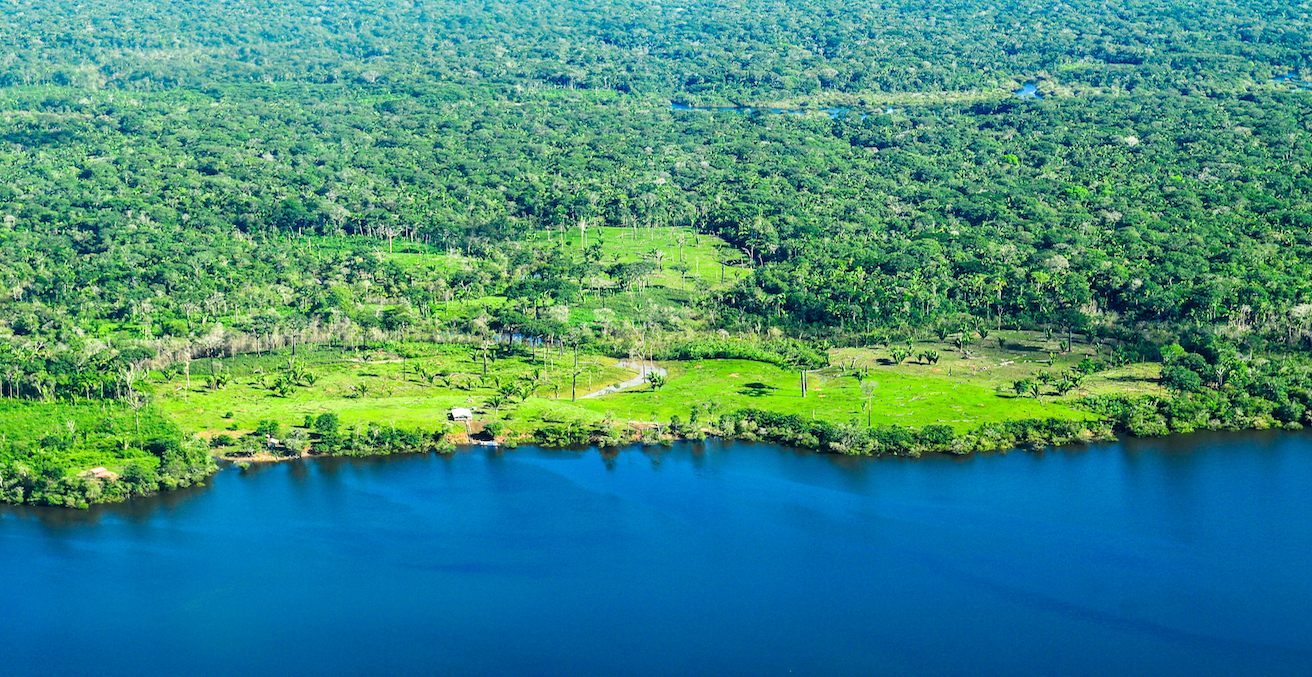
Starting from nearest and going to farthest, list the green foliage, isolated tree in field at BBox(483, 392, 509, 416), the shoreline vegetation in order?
1. the shoreline vegetation
2. isolated tree in field at BBox(483, 392, 509, 416)
3. the green foliage

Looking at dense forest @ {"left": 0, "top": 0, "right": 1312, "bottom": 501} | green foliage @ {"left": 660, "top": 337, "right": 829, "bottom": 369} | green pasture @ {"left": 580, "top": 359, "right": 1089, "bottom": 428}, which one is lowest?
green pasture @ {"left": 580, "top": 359, "right": 1089, "bottom": 428}

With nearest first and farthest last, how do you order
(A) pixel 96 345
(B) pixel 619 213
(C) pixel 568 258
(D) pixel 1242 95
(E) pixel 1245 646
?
(E) pixel 1245 646 < (A) pixel 96 345 < (C) pixel 568 258 < (B) pixel 619 213 < (D) pixel 1242 95

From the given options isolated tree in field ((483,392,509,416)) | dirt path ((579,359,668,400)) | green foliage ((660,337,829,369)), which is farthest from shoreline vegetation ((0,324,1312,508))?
isolated tree in field ((483,392,509,416))

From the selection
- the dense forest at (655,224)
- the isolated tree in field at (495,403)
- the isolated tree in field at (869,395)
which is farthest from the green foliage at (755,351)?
the isolated tree in field at (495,403)

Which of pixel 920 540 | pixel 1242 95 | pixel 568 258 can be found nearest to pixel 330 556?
pixel 920 540

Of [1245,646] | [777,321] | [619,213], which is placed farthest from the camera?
[619,213]

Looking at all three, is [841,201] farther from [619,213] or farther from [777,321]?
[777,321]

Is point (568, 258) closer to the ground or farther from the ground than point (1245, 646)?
farther from the ground

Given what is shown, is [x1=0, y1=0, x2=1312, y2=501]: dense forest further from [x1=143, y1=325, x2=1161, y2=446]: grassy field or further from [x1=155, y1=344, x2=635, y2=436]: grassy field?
[x1=143, y1=325, x2=1161, y2=446]: grassy field
